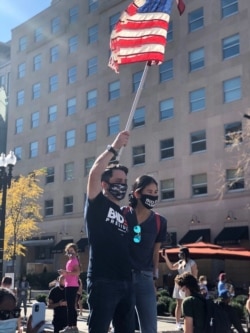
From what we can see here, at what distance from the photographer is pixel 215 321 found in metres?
5.98

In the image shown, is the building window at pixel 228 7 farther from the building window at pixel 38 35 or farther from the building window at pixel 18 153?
the building window at pixel 18 153

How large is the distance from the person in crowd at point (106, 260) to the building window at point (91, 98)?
37141mm

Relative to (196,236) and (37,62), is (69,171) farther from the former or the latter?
(196,236)

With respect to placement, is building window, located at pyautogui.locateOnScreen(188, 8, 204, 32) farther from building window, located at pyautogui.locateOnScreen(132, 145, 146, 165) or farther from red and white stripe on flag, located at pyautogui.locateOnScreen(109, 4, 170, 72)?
red and white stripe on flag, located at pyautogui.locateOnScreen(109, 4, 170, 72)

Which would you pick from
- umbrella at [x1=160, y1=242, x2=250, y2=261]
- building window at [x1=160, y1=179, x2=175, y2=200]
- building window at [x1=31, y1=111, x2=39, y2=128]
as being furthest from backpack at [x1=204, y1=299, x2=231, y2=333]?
building window at [x1=31, y1=111, x2=39, y2=128]

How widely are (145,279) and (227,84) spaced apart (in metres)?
28.5

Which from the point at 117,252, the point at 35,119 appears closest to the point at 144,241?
the point at 117,252

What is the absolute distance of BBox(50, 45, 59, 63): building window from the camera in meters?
46.5

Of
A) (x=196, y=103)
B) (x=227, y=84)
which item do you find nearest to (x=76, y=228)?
(x=196, y=103)

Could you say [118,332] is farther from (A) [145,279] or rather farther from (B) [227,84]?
(B) [227,84]

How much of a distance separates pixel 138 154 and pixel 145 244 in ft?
104

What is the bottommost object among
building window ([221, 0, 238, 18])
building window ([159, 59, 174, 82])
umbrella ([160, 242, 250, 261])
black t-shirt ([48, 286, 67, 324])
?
black t-shirt ([48, 286, 67, 324])

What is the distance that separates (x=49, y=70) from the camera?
46.9 m

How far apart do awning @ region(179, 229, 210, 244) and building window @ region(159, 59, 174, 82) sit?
36.0ft
